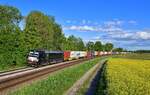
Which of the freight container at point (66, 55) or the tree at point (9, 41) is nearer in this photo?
the tree at point (9, 41)

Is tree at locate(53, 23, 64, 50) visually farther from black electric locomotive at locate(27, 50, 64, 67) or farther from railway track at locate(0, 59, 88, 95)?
railway track at locate(0, 59, 88, 95)

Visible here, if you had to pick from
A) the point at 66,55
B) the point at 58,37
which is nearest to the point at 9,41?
the point at 66,55

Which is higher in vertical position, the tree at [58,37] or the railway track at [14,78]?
the tree at [58,37]

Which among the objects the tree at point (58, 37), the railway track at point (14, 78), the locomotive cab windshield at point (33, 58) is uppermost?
the tree at point (58, 37)

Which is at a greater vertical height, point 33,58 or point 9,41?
point 9,41

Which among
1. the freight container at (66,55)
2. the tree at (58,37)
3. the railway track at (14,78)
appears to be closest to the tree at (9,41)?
the railway track at (14,78)

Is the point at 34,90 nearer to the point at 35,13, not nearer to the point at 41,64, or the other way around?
the point at 41,64

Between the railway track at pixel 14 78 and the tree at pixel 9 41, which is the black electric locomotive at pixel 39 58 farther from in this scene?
the railway track at pixel 14 78

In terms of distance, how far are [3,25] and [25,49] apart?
5.66 metres

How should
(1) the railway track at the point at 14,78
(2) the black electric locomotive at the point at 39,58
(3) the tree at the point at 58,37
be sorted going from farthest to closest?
(3) the tree at the point at 58,37 → (2) the black electric locomotive at the point at 39,58 → (1) the railway track at the point at 14,78

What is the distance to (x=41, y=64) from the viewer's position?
6719 centimetres

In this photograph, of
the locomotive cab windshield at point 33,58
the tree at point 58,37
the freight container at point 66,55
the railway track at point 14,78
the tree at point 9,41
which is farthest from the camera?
the tree at point 58,37

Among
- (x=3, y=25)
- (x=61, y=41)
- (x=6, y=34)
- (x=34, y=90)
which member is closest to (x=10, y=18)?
(x=3, y=25)

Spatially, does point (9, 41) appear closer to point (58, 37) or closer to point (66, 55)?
point (66, 55)
